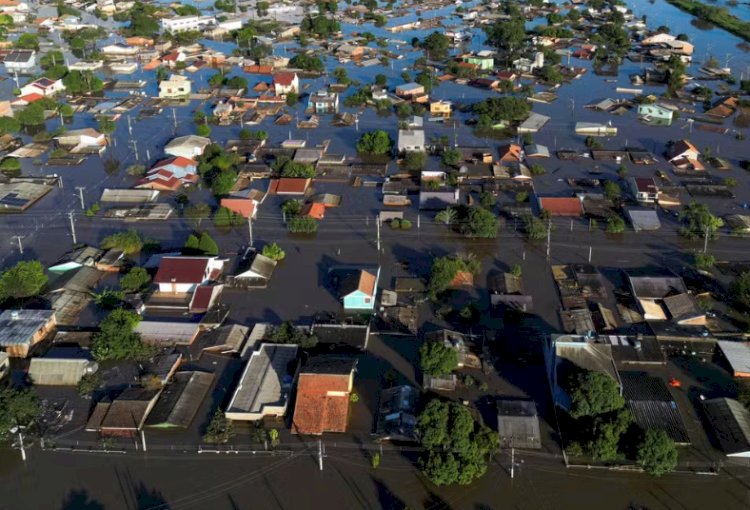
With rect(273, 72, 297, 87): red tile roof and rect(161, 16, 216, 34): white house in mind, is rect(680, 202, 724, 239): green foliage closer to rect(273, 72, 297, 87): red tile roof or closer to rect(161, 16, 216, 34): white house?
rect(273, 72, 297, 87): red tile roof

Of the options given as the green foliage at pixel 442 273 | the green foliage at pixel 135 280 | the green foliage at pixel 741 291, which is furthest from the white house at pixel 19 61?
the green foliage at pixel 741 291

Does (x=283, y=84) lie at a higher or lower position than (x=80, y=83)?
higher

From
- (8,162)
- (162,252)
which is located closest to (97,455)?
(162,252)

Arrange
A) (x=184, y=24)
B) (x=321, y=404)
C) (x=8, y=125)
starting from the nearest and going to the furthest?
(x=321, y=404) < (x=8, y=125) < (x=184, y=24)

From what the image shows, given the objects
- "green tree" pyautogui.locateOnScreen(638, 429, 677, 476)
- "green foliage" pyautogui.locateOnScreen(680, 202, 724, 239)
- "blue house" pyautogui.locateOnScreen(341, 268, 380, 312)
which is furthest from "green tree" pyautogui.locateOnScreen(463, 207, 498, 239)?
"green tree" pyautogui.locateOnScreen(638, 429, 677, 476)

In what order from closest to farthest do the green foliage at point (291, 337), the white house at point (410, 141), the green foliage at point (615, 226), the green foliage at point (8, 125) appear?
the green foliage at point (291, 337)
the green foliage at point (615, 226)
the white house at point (410, 141)
the green foliage at point (8, 125)

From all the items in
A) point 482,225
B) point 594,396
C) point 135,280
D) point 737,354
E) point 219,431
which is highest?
point 594,396

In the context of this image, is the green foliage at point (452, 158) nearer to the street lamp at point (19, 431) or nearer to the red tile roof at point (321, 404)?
the red tile roof at point (321, 404)

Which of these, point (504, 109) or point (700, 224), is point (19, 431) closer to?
point (700, 224)

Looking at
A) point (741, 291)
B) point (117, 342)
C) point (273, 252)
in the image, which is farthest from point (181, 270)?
point (741, 291)
